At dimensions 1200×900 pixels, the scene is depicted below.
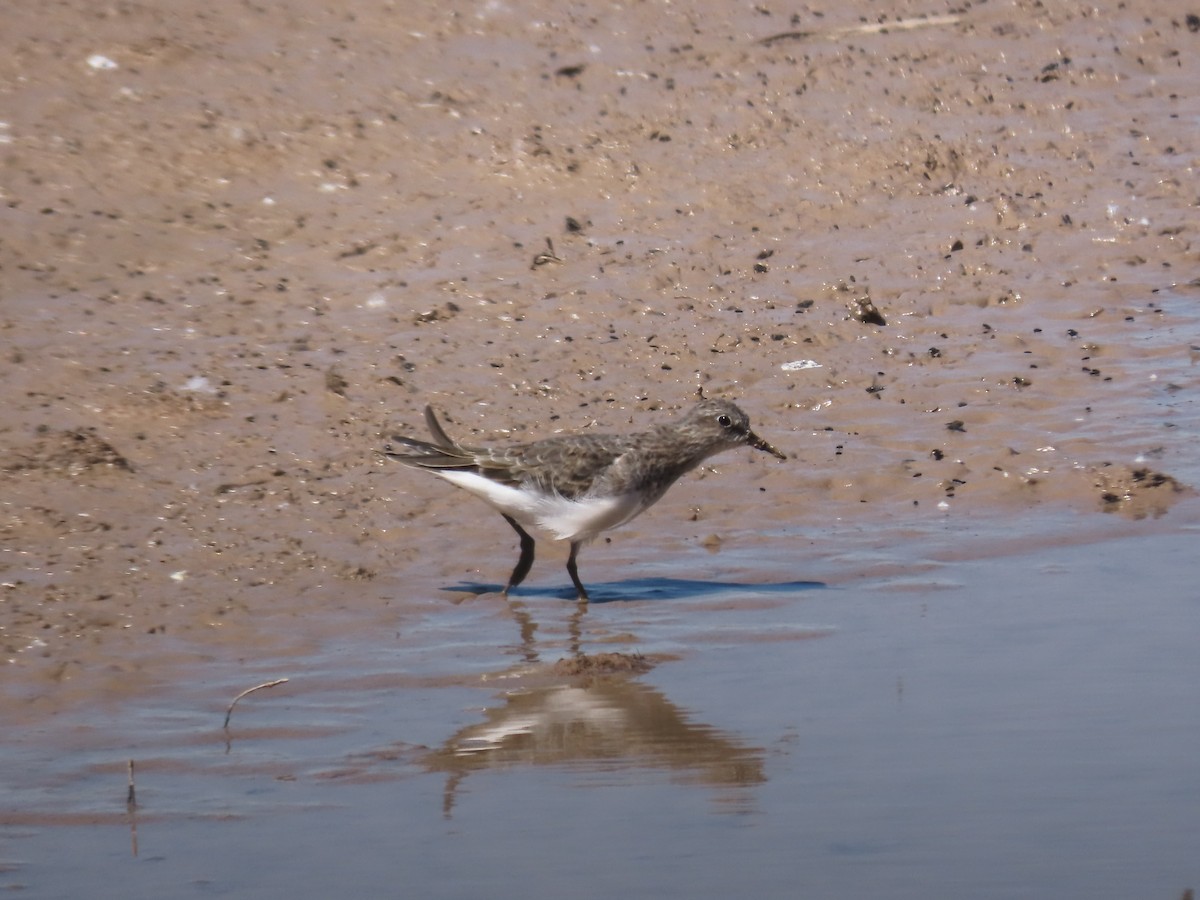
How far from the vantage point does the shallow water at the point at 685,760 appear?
5.41 metres

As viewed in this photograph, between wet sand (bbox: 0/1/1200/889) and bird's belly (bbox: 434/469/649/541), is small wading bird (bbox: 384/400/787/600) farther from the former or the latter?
wet sand (bbox: 0/1/1200/889)

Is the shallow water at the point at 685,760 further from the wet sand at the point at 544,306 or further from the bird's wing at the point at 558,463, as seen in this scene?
the bird's wing at the point at 558,463

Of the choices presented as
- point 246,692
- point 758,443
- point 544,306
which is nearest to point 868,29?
point 544,306

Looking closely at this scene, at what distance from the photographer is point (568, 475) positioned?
8.05 metres

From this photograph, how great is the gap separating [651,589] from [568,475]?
66cm

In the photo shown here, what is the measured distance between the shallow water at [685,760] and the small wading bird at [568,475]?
14.9 inches

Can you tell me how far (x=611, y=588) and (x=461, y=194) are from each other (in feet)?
15.0

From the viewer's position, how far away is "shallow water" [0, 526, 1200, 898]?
541 centimetres

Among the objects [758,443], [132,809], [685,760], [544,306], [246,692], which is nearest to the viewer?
[132,809]

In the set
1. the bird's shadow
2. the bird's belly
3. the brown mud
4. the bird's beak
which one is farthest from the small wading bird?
the brown mud

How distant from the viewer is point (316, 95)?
42.7 ft

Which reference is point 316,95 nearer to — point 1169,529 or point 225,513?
point 225,513

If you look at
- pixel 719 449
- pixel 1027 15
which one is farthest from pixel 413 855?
pixel 1027 15

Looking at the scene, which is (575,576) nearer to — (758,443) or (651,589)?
(651,589)
